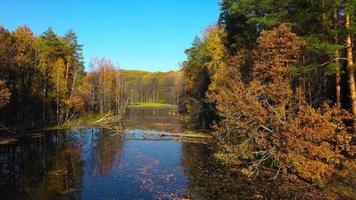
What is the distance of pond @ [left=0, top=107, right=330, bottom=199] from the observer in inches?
711

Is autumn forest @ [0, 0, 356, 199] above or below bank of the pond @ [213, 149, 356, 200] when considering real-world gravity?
above

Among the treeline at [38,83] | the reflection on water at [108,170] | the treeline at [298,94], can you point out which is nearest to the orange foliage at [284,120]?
the treeline at [298,94]

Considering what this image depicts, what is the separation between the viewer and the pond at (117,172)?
18.1 m

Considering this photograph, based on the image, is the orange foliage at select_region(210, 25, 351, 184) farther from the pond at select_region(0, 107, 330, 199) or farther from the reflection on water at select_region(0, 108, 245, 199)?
the reflection on water at select_region(0, 108, 245, 199)

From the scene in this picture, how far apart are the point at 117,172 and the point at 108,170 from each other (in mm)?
860

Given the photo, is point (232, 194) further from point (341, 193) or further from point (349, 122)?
point (349, 122)

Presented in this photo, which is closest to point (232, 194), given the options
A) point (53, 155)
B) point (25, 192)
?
point (25, 192)

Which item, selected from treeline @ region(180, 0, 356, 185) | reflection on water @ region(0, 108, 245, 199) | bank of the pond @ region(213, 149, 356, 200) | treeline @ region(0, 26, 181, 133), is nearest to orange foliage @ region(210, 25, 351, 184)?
treeline @ region(180, 0, 356, 185)

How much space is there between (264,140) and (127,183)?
339 inches

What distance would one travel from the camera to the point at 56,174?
21859mm

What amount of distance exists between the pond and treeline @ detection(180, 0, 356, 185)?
8.67 feet

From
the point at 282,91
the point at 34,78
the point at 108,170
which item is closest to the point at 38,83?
the point at 34,78

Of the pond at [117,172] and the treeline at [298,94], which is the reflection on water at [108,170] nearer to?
the pond at [117,172]

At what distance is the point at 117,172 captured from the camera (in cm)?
2300
